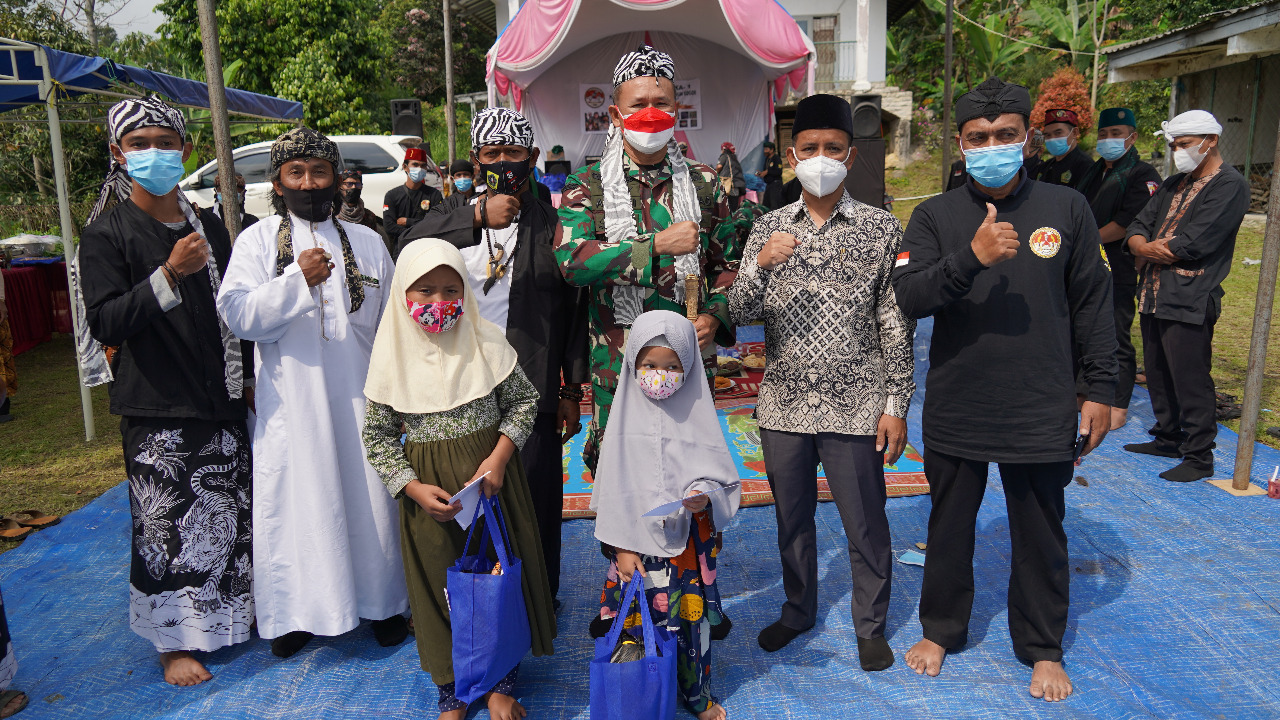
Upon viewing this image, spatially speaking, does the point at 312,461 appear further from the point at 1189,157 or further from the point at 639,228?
the point at 1189,157

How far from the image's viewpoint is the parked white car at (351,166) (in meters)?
12.1

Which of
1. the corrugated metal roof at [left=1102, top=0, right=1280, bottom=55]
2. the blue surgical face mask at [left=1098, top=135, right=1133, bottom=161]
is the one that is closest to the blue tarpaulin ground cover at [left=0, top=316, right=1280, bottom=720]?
the blue surgical face mask at [left=1098, top=135, right=1133, bottom=161]

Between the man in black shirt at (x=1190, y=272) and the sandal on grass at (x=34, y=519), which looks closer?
the sandal on grass at (x=34, y=519)

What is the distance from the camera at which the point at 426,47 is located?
84.0ft

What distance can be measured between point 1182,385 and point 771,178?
6.15 m

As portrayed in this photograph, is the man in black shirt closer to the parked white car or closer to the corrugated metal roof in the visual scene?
the corrugated metal roof

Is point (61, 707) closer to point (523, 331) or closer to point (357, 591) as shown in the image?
point (357, 591)

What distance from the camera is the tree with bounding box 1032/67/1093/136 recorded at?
17.0 metres

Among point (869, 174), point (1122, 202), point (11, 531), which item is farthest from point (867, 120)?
point (11, 531)

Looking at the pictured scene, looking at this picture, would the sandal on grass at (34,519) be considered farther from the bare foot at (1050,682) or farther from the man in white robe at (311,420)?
the bare foot at (1050,682)

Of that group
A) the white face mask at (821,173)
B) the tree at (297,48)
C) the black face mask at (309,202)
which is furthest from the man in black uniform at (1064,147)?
the tree at (297,48)

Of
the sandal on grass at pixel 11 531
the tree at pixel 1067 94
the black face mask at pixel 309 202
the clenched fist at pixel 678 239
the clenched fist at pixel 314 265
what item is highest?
the tree at pixel 1067 94

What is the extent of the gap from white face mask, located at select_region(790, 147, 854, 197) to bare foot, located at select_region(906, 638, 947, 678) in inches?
66.0

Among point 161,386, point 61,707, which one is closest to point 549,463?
point 161,386
